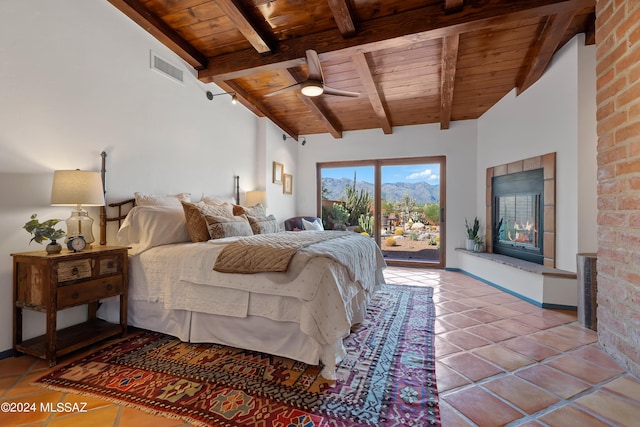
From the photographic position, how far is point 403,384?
1680mm

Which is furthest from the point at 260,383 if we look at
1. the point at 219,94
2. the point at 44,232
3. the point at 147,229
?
the point at 219,94

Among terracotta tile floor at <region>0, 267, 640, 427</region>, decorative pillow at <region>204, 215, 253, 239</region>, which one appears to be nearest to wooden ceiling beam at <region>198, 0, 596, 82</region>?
decorative pillow at <region>204, 215, 253, 239</region>

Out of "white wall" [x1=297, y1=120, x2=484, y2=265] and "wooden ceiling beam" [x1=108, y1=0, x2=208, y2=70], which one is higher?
"wooden ceiling beam" [x1=108, y1=0, x2=208, y2=70]

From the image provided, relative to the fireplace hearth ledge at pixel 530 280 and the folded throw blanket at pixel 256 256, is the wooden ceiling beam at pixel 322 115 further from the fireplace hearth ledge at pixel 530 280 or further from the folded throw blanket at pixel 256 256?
the fireplace hearth ledge at pixel 530 280

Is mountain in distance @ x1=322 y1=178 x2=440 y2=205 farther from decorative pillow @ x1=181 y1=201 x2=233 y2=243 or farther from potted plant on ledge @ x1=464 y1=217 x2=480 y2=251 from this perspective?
decorative pillow @ x1=181 y1=201 x2=233 y2=243

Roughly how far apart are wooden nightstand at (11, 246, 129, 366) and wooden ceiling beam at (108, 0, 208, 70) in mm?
2306

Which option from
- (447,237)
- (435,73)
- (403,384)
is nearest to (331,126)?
(435,73)

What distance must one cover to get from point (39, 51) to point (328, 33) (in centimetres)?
252

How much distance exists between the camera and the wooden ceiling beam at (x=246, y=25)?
2679mm

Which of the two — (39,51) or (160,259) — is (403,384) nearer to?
(160,259)

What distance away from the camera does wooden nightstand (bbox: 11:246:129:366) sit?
72.2 inches

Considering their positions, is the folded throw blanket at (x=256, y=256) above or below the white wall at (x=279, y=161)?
below

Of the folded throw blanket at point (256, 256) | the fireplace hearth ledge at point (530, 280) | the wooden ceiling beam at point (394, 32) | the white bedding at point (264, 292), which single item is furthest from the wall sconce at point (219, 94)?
the fireplace hearth ledge at point (530, 280)

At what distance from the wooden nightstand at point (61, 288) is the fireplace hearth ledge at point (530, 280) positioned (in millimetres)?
4075
